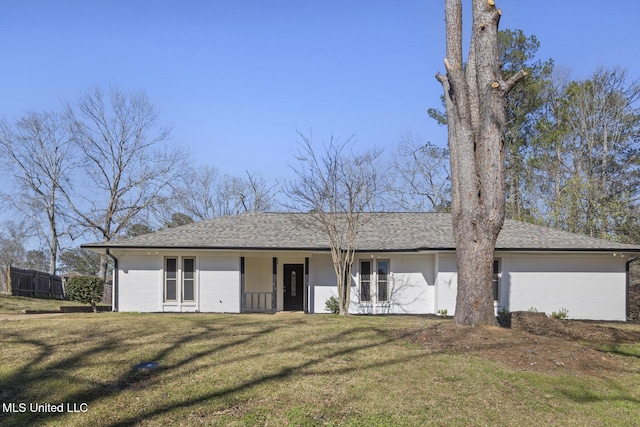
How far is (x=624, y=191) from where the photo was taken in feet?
89.7

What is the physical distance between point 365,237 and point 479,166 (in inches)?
392

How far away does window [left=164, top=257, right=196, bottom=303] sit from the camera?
Answer: 18.3 meters

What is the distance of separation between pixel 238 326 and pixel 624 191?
23782 millimetres

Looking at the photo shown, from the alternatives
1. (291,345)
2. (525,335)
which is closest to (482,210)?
(525,335)

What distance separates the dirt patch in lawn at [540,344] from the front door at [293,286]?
1010cm

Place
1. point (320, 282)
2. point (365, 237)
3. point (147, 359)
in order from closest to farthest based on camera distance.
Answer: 1. point (147, 359)
2. point (320, 282)
3. point (365, 237)

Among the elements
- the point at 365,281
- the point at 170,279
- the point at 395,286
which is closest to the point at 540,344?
the point at 395,286

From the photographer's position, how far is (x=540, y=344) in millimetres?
8656

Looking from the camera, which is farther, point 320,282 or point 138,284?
point 320,282

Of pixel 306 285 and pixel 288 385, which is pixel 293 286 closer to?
pixel 306 285

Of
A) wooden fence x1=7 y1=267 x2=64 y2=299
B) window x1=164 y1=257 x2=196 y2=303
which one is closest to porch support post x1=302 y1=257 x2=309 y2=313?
window x1=164 y1=257 x2=196 y2=303

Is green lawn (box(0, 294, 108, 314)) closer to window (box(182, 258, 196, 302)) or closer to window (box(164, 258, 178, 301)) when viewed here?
window (box(164, 258, 178, 301))

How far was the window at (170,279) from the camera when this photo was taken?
18.3 meters

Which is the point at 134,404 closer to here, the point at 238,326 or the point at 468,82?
the point at 238,326
